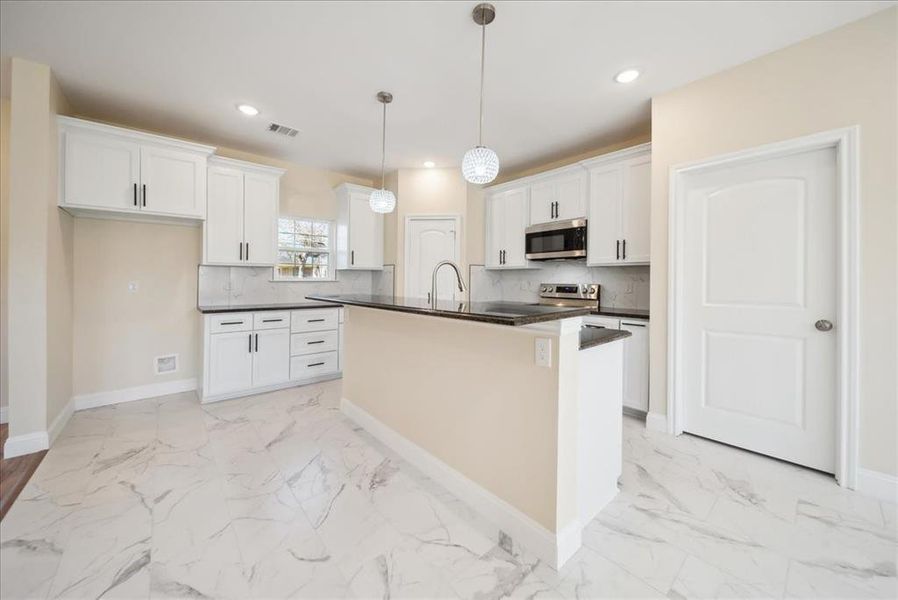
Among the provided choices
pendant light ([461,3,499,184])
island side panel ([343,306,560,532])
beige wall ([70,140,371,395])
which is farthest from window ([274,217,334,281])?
pendant light ([461,3,499,184])

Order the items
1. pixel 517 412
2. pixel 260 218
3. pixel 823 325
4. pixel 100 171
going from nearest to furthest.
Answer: pixel 517 412 < pixel 823 325 < pixel 100 171 < pixel 260 218

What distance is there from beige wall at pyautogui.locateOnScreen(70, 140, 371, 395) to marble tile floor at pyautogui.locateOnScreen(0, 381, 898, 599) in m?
1.10

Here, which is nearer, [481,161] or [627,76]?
[481,161]

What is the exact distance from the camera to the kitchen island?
4.98 feet

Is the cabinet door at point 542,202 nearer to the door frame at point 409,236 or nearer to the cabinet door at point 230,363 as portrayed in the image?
the door frame at point 409,236

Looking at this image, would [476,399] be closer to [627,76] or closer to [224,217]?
[627,76]

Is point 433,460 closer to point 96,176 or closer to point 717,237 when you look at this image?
point 717,237

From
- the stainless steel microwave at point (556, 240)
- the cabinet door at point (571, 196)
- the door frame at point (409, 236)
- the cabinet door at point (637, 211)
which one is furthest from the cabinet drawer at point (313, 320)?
the cabinet door at point (637, 211)

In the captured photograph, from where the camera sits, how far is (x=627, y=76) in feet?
8.41

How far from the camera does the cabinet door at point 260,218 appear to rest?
153 inches

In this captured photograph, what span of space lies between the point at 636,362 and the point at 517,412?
1.96 m

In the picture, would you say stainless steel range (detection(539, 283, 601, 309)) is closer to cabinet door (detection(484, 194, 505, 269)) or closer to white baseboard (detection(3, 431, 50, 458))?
cabinet door (detection(484, 194, 505, 269))

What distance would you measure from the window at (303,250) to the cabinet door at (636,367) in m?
3.69

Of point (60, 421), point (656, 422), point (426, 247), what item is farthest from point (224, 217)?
point (656, 422)
